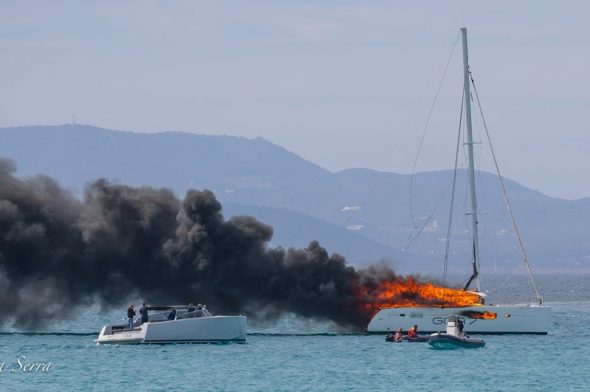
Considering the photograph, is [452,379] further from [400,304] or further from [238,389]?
[400,304]

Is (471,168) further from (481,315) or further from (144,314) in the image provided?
(144,314)

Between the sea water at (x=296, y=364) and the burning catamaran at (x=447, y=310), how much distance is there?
3.08 feet

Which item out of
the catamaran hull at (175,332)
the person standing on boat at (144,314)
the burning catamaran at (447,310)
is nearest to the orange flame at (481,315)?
the burning catamaran at (447,310)

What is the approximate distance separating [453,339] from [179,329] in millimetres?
16138

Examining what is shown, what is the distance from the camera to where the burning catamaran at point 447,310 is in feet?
307

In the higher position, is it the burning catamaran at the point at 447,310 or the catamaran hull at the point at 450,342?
the burning catamaran at the point at 447,310

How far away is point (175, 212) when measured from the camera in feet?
325

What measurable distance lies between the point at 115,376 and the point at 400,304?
28.2m

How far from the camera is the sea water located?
6956 centimetres

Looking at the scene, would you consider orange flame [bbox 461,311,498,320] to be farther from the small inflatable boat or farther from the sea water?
the small inflatable boat

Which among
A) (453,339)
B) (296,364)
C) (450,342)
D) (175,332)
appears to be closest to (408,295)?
(450,342)

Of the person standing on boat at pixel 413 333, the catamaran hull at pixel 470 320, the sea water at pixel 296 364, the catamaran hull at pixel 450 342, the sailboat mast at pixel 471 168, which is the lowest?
the sea water at pixel 296 364

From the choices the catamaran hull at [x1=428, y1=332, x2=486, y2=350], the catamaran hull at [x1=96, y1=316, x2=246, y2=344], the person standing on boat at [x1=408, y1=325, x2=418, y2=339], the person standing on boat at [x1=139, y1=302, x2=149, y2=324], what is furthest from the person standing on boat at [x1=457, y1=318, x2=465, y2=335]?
the person standing on boat at [x1=139, y1=302, x2=149, y2=324]

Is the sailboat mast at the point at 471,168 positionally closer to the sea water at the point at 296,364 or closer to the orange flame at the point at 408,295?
the orange flame at the point at 408,295
